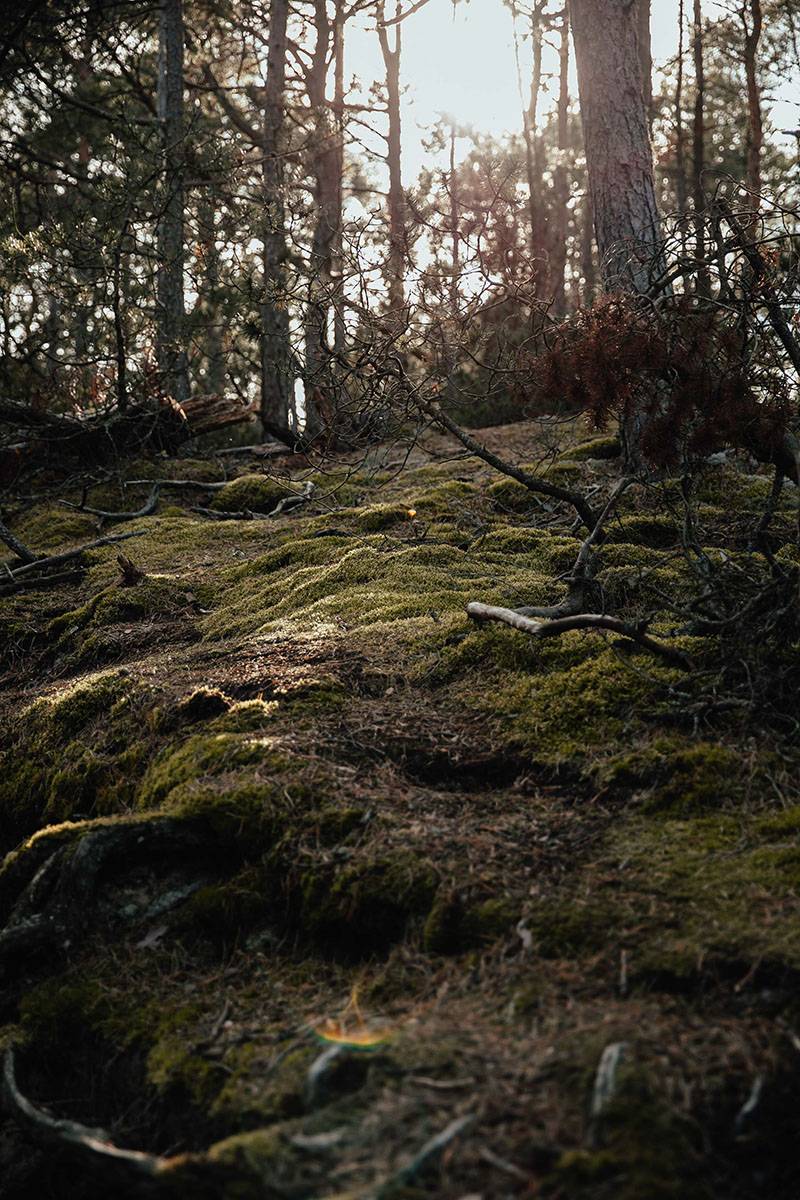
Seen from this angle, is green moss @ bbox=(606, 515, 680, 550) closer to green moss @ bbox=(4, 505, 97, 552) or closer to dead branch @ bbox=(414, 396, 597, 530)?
dead branch @ bbox=(414, 396, 597, 530)

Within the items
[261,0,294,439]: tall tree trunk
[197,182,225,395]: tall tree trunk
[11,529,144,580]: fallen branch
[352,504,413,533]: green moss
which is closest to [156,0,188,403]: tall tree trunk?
[197,182,225,395]: tall tree trunk

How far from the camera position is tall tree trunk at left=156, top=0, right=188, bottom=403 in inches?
455

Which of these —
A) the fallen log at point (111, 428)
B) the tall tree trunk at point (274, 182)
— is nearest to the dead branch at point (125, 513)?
the fallen log at point (111, 428)

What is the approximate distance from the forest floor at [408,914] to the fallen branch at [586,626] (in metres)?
0.07

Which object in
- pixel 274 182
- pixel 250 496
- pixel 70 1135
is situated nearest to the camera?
pixel 70 1135

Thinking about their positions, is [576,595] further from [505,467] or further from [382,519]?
[382,519]

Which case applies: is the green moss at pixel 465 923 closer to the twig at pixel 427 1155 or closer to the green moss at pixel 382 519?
the twig at pixel 427 1155

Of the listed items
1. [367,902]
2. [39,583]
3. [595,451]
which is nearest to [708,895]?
[367,902]

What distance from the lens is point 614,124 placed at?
780 cm

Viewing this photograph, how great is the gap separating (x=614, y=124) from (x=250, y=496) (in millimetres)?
5073

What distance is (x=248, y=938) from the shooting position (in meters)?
2.86

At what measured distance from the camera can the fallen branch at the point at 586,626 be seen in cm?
368

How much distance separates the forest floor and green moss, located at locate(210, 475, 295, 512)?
15.2 ft

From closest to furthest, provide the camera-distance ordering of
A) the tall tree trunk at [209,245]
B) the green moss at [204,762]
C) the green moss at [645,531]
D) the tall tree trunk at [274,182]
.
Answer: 1. the green moss at [204,762]
2. the green moss at [645,531]
3. the tall tree trunk at [209,245]
4. the tall tree trunk at [274,182]
